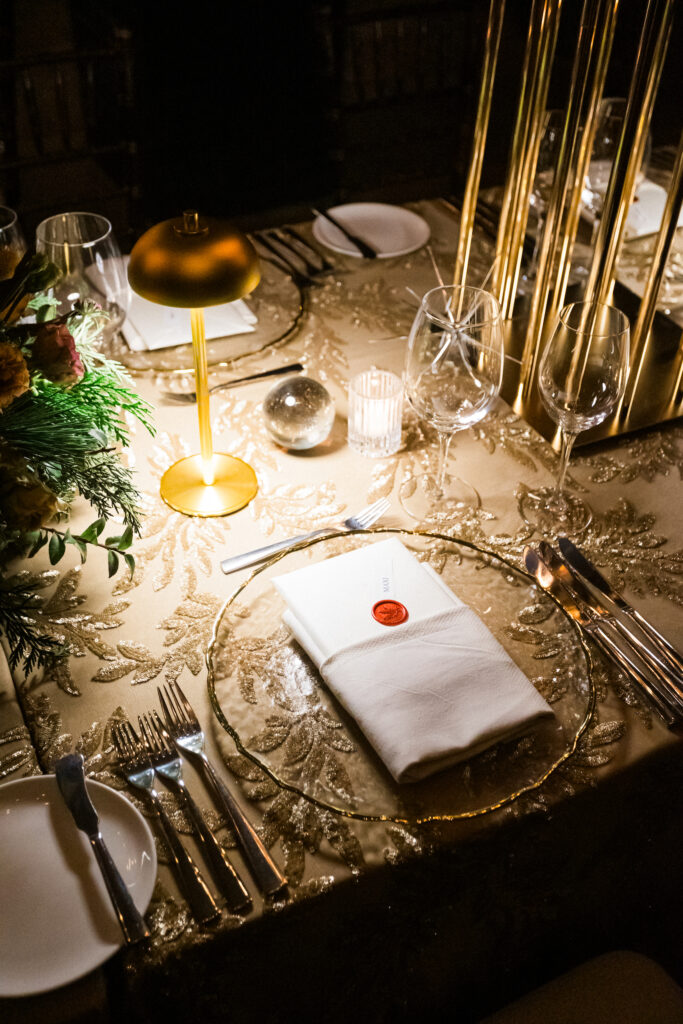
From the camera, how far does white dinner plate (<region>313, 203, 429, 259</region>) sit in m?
1.71

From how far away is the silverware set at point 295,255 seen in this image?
5.38 ft

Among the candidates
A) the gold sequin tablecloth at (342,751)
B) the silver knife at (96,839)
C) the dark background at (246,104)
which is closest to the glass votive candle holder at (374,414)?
the gold sequin tablecloth at (342,751)

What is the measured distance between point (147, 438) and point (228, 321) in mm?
295

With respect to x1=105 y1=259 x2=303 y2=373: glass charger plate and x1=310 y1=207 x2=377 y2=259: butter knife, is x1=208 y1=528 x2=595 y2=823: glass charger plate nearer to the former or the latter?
x1=105 y1=259 x2=303 y2=373: glass charger plate

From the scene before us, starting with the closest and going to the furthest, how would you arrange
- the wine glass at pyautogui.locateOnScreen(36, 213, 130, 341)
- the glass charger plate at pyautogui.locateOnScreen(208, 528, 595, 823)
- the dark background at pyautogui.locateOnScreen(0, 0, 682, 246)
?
1. the glass charger plate at pyautogui.locateOnScreen(208, 528, 595, 823)
2. the wine glass at pyautogui.locateOnScreen(36, 213, 130, 341)
3. the dark background at pyautogui.locateOnScreen(0, 0, 682, 246)

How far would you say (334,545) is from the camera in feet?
3.61

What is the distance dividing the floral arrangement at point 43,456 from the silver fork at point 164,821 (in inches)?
5.9

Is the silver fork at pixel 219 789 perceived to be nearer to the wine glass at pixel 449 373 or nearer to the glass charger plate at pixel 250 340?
the wine glass at pixel 449 373

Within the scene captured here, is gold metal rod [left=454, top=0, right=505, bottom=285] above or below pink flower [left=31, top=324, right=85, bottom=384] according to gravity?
above

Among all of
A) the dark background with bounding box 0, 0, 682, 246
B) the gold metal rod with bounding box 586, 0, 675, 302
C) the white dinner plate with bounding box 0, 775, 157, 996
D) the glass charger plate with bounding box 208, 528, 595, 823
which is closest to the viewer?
the white dinner plate with bounding box 0, 775, 157, 996

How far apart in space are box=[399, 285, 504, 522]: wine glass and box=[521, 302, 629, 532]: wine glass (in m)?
0.07

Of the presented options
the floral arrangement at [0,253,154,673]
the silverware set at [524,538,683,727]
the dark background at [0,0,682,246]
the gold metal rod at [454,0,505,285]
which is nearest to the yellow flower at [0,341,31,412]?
the floral arrangement at [0,253,154,673]

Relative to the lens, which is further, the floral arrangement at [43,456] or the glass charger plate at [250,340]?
the glass charger plate at [250,340]

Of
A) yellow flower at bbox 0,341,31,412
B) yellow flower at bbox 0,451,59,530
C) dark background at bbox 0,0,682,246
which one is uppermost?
yellow flower at bbox 0,341,31,412
